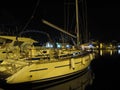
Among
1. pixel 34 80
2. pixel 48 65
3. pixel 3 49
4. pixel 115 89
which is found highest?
pixel 3 49

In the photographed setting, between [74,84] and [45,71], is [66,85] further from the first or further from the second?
[45,71]

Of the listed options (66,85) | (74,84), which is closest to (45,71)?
(66,85)

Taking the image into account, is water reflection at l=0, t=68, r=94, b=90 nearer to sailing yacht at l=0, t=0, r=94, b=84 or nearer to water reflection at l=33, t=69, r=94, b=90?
water reflection at l=33, t=69, r=94, b=90

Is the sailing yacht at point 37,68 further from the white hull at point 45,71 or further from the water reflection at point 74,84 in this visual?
the water reflection at point 74,84

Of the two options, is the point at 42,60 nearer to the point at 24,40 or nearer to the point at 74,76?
the point at 74,76

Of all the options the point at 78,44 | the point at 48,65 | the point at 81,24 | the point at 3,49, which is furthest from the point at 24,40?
the point at 48,65

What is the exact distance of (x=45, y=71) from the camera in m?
13.9

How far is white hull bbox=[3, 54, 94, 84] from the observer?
12789 mm

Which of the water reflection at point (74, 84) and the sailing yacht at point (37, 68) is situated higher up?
the sailing yacht at point (37, 68)

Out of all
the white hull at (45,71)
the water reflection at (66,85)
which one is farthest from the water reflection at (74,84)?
the white hull at (45,71)

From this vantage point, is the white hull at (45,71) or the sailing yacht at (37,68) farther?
the sailing yacht at (37,68)

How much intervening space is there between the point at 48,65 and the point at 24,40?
429 inches

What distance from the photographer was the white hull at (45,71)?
12789 mm

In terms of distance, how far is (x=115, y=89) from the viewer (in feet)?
47.5
